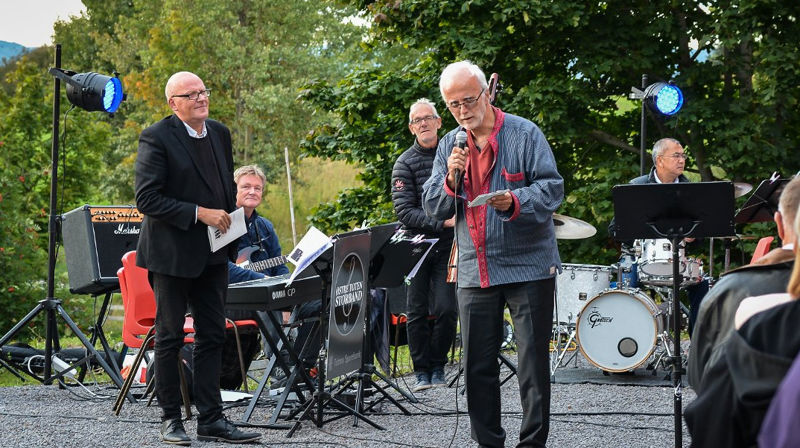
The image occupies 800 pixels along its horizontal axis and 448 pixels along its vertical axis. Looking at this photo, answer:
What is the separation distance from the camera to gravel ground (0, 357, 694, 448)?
242 inches

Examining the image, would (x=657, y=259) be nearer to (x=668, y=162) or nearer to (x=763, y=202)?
(x=668, y=162)

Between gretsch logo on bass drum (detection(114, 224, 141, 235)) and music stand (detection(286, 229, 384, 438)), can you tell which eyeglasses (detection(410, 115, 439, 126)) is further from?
gretsch logo on bass drum (detection(114, 224, 141, 235))

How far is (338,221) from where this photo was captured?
16.9 m

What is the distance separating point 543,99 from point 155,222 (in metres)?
9.53

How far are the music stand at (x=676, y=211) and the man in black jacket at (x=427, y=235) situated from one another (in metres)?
2.04

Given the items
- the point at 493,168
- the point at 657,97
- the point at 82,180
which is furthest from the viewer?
the point at 82,180

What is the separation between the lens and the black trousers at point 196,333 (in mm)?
5895

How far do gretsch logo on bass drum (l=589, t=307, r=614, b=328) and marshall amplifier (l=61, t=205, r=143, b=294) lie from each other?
3.92 metres

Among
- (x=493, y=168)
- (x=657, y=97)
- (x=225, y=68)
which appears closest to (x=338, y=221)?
(x=657, y=97)

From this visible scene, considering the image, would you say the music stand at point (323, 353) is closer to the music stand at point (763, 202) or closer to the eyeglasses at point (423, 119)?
the eyeglasses at point (423, 119)

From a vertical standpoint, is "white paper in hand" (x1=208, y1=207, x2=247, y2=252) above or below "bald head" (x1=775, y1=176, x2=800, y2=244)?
below

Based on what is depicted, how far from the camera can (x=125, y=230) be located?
8508mm

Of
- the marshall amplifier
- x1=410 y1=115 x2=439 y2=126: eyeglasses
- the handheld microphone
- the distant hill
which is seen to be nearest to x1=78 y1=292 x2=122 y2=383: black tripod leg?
the marshall amplifier

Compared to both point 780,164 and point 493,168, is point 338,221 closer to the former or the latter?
point 780,164
